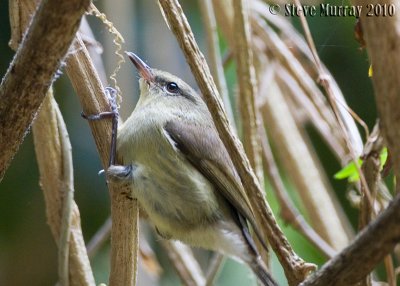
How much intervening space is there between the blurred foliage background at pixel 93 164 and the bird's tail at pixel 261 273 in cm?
129

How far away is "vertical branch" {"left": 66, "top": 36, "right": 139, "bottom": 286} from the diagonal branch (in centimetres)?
32

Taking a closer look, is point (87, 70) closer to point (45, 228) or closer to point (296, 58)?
point (296, 58)

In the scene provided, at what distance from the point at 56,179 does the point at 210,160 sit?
45cm

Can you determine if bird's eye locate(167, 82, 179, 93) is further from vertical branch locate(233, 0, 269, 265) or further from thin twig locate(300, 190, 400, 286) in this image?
thin twig locate(300, 190, 400, 286)

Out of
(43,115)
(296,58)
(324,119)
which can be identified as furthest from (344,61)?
(43,115)

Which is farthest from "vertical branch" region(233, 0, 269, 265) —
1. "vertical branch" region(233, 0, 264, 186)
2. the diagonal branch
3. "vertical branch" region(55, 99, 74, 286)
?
the diagonal branch

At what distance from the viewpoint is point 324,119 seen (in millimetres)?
2707

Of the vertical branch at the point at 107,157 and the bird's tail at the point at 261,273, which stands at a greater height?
the vertical branch at the point at 107,157

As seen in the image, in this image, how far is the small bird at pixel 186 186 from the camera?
190cm

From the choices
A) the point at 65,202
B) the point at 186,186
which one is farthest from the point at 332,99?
the point at 65,202

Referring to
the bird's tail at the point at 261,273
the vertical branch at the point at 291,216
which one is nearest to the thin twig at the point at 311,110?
the vertical branch at the point at 291,216

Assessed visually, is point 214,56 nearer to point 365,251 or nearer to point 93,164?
point 93,164

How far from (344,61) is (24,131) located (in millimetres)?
2545

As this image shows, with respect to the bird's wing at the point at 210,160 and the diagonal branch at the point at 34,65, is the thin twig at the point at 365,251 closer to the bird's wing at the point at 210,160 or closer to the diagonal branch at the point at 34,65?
the diagonal branch at the point at 34,65
